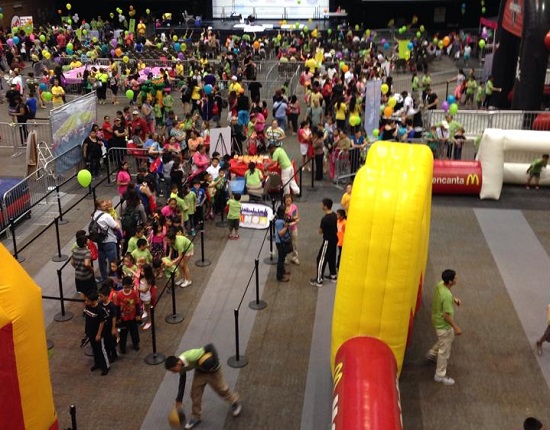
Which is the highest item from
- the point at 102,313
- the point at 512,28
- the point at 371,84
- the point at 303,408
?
the point at 512,28

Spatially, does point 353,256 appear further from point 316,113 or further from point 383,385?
point 316,113

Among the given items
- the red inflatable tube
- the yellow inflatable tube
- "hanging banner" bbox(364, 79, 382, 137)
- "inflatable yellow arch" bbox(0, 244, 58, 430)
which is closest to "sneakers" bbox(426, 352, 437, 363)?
the yellow inflatable tube

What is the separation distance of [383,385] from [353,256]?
1505 mm

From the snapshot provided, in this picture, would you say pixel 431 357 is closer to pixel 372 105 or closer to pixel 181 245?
pixel 181 245

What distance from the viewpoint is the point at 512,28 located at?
65.9ft

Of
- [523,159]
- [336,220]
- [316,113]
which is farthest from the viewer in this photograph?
[316,113]

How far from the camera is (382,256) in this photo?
7453mm

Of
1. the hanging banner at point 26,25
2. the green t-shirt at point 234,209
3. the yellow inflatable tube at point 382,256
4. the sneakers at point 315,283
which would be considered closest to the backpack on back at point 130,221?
the green t-shirt at point 234,209

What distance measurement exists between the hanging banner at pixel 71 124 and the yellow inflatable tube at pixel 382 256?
10174mm

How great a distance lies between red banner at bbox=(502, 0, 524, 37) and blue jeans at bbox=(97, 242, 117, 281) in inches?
A: 532

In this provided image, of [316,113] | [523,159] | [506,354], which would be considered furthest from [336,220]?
[316,113]

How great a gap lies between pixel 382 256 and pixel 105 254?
18.2 feet

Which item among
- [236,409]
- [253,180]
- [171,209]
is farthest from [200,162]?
[236,409]

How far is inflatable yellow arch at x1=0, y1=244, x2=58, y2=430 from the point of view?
627 centimetres
